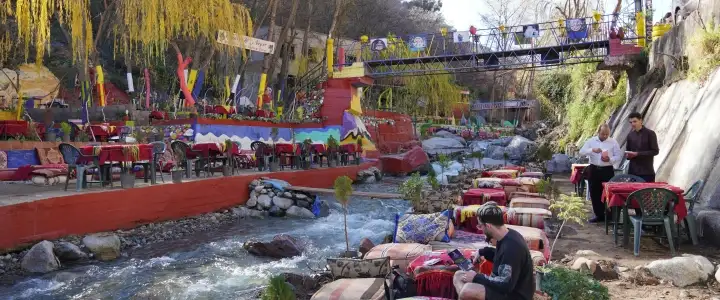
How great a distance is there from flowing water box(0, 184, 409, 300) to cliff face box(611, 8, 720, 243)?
4610mm

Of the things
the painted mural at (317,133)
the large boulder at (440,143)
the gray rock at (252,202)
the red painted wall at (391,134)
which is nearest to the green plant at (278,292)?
the gray rock at (252,202)

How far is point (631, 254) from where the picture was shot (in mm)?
5953

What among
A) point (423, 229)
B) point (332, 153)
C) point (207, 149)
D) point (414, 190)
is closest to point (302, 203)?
point (207, 149)

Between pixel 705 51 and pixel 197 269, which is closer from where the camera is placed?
pixel 197 269

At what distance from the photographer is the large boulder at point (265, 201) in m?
12.4

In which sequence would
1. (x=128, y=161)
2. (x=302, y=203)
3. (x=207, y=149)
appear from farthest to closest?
(x=302, y=203) → (x=207, y=149) → (x=128, y=161)

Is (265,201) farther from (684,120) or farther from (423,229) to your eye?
(684,120)

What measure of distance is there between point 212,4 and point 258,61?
57.2ft

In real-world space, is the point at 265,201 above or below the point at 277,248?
above

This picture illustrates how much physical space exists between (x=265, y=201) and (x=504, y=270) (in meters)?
9.55

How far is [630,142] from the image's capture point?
7.27 meters

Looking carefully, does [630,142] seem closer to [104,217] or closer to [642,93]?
[104,217]

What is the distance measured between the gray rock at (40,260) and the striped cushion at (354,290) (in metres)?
4.55

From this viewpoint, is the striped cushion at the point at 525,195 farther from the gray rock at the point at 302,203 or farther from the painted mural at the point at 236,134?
the painted mural at the point at 236,134
